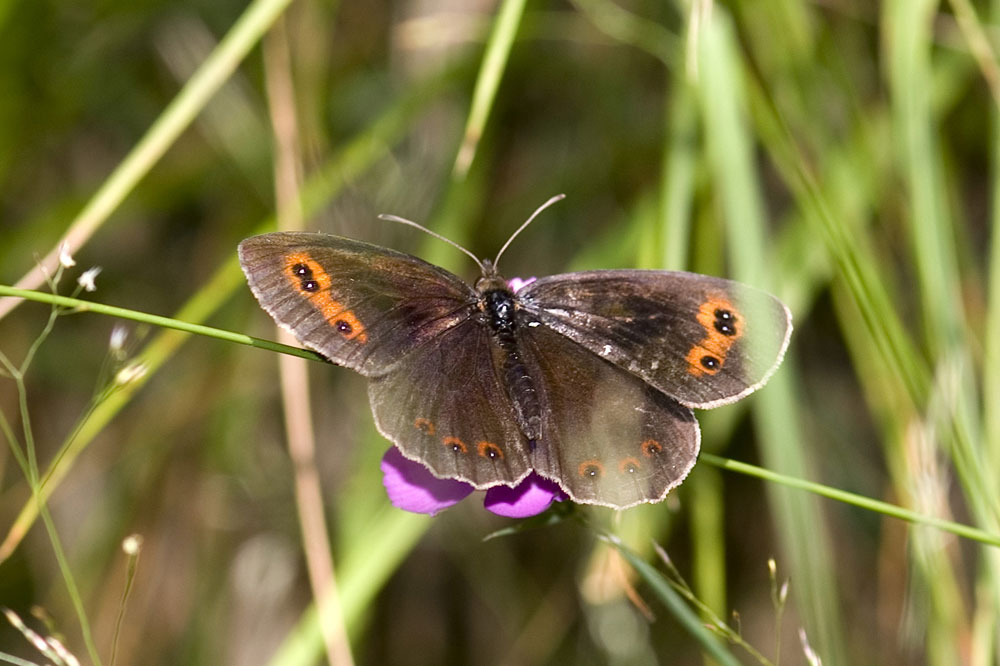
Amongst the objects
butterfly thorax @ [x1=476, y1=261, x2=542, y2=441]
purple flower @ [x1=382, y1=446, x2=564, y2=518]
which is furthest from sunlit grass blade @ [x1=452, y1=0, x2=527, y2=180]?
purple flower @ [x1=382, y1=446, x2=564, y2=518]

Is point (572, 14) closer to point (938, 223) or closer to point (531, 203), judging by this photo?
point (531, 203)

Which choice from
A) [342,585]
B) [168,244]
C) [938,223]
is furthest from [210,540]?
[938,223]

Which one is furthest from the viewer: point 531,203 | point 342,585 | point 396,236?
point 531,203

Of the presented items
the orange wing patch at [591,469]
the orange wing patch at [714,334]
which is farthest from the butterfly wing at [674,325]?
the orange wing patch at [591,469]

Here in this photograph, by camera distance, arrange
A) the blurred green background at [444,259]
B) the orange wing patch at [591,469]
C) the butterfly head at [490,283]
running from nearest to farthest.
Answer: the orange wing patch at [591,469], the butterfly head at [490,283], the blurred green background at [444,259]

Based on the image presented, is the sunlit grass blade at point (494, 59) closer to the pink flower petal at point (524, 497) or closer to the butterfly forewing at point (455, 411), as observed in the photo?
the butterfly forewing at point (455, 411)

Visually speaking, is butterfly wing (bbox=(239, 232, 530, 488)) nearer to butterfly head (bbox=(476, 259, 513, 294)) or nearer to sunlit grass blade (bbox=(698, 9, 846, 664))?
butterfly head (bbox=(476, 259, 513, 294))
